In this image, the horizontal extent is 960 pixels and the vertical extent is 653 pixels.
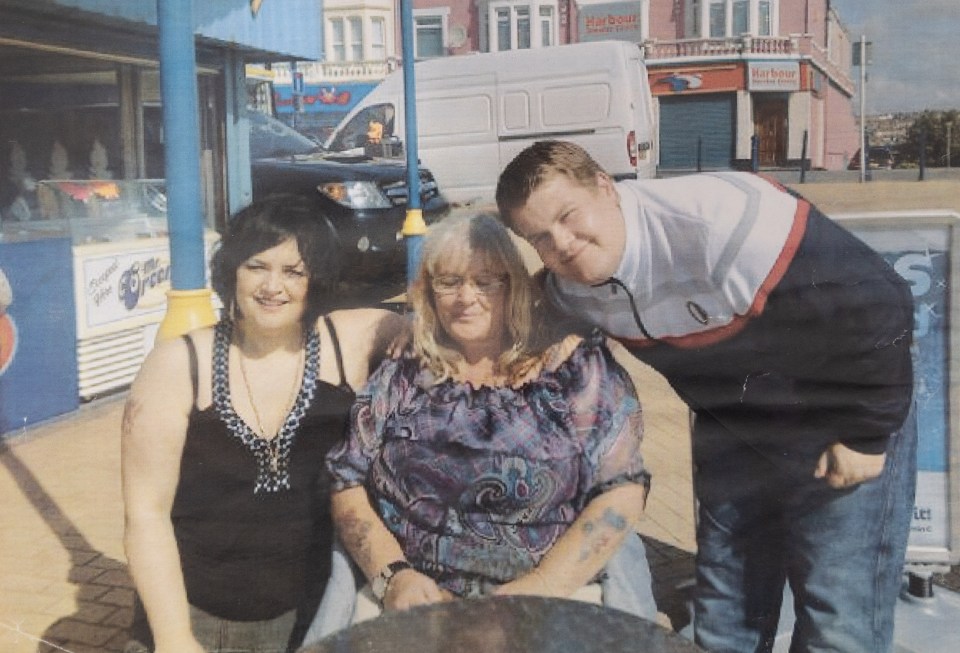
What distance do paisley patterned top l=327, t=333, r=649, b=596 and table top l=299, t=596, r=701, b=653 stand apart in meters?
0.11

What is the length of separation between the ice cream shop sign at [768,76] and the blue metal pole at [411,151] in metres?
0.42

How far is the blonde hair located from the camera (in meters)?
1.38

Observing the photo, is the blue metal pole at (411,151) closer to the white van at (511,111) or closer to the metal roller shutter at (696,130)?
the white van at (511,111)

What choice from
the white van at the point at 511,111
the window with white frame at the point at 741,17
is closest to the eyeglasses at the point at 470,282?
the white van at the point at 511,111

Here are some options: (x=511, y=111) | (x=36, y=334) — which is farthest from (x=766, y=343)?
(x=36, y=334)

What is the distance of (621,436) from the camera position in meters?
1.44

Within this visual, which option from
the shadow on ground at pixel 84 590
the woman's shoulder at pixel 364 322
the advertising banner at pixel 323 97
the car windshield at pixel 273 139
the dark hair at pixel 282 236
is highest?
the advertising banner at pixel 323 97

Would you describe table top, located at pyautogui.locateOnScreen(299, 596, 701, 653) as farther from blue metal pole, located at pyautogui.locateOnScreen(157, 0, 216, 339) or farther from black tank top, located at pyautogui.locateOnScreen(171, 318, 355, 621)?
blue metal pole, located at pyautogui.locateOnScreen(157, 0, 216, 339)

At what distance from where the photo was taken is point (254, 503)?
1.51m

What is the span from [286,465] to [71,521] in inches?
16.1

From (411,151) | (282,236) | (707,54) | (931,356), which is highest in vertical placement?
(707,54)

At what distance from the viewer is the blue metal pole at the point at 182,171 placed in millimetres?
1362

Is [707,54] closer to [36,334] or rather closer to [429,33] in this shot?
[429,33]

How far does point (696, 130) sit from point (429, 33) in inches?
14.1
